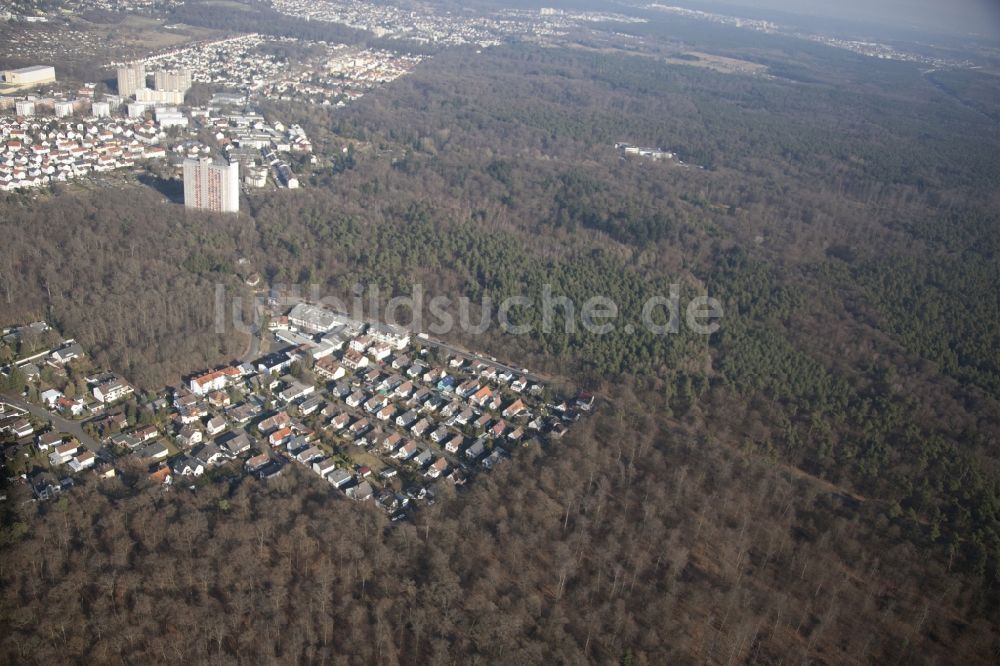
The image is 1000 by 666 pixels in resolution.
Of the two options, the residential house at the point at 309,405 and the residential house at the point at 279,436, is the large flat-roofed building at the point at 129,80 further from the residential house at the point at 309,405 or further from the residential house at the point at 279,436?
the residential house at the point at 279,436

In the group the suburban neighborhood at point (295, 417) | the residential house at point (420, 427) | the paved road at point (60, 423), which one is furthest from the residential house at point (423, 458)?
the paved road at point (60, 423)

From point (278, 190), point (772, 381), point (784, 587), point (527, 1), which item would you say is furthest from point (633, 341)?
point (527, 1)

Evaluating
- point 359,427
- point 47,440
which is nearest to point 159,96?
point 47,440

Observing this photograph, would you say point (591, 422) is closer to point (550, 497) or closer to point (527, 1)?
point (550, 497)

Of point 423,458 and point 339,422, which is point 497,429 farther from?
point 339,422

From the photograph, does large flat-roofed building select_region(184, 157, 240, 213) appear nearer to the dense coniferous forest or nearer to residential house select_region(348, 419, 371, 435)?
the dense coniferous forest

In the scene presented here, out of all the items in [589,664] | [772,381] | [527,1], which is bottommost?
[589,664]
